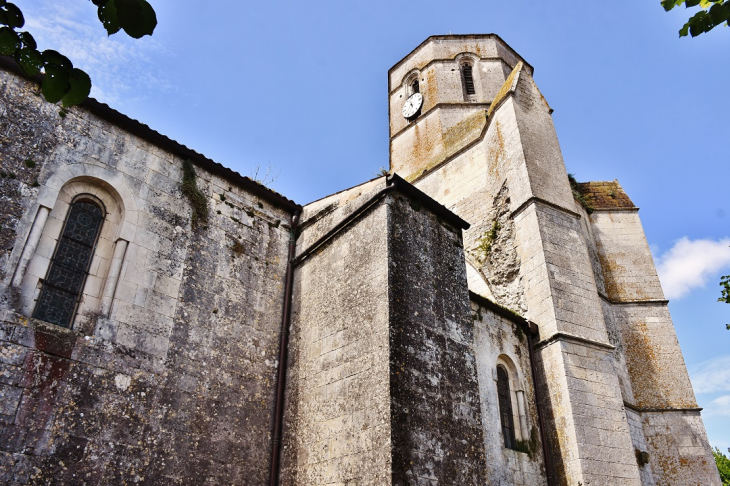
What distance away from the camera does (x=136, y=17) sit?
7.64ft

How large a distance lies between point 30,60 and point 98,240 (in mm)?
4364

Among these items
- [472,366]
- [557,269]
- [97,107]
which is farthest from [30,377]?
[557,269]

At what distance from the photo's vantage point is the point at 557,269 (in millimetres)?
10422

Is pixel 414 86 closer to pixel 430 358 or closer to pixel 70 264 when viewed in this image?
pixel 430 358

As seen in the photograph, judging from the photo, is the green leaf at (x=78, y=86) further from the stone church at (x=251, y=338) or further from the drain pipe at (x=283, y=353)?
the drain pipe at (x=283, y=353)

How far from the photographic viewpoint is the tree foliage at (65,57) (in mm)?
2297

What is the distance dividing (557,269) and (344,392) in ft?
20.0

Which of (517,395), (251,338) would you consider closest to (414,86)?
(517,395)

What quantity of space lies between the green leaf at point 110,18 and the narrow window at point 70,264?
4181mm

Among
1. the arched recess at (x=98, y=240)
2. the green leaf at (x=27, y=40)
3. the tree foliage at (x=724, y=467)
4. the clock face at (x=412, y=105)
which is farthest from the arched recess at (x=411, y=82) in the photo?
the tree foliage at (x=724, y=467)

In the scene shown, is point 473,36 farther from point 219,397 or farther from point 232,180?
point 219,397

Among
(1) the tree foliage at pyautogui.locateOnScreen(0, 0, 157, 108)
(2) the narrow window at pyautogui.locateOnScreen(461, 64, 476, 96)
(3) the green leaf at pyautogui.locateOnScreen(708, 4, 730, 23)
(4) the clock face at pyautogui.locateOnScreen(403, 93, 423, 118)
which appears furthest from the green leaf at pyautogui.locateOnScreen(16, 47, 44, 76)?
(2) the narrow window at pyautogui.locateOnScreen(461, 64, 476, 96)

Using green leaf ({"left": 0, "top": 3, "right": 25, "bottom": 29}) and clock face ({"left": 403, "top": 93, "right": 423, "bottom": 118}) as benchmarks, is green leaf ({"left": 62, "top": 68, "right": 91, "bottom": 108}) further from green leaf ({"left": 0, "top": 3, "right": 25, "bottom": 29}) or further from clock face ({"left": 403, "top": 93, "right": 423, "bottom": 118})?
clock face ({"left": 403, "top": 93, "right": 423, "bottom": 118})

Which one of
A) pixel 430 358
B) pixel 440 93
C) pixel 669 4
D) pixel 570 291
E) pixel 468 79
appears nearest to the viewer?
pixel 669 4
